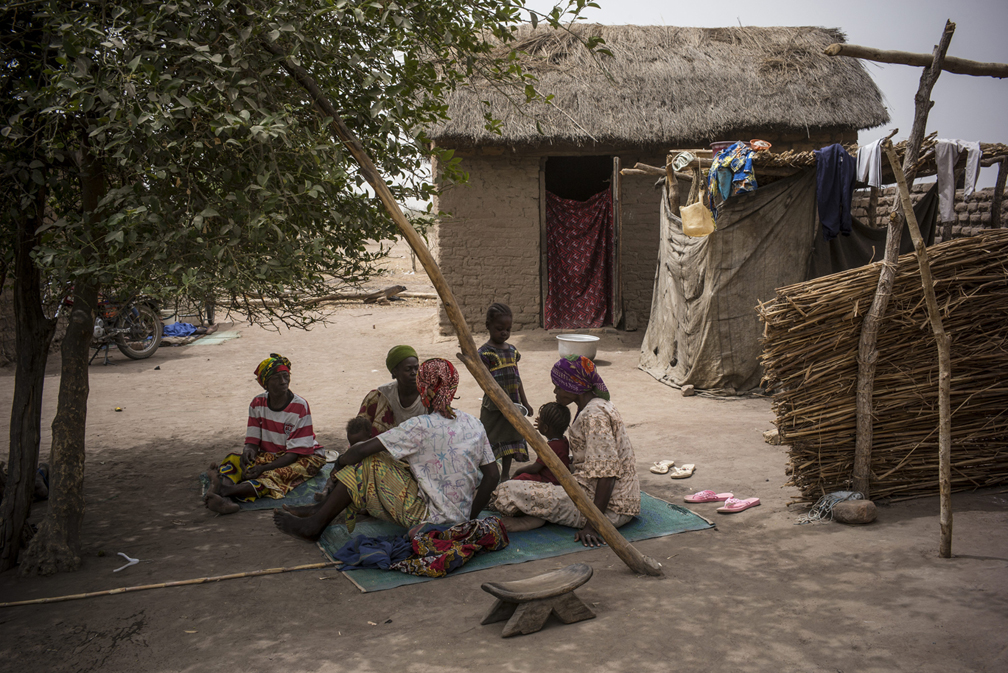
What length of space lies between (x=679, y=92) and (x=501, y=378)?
22.7 ft

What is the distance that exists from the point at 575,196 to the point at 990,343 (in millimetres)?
10266

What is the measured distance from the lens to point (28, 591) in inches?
135

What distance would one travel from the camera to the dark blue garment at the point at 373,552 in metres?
3.57

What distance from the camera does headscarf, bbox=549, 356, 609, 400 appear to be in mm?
3881

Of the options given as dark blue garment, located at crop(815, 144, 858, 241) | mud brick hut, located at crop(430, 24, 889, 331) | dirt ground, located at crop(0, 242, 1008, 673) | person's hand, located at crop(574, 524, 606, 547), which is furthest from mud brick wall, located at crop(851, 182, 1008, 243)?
person's hand, located at crop(574, 524, 606, 547)

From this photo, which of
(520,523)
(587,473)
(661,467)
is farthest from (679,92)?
(520,523)

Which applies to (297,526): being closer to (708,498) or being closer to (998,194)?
(708,498)

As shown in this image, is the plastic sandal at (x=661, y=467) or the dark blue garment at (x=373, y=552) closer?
the dark blue garment at (x=373, y=552)

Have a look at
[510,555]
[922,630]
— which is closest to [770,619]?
[922,630]

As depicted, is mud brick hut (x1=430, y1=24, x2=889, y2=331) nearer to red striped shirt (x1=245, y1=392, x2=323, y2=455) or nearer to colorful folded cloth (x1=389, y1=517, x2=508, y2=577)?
red striped shirt (x1=245, y1=392, x2=323, y2=455)

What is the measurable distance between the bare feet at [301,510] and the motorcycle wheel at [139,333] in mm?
6640

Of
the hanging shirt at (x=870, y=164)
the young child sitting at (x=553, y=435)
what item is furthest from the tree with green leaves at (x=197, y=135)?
the hanging shirt at (x=870, y=164)

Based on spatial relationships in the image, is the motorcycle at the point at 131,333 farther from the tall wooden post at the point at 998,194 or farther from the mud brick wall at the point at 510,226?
the tall wooden post at the point at 998,194

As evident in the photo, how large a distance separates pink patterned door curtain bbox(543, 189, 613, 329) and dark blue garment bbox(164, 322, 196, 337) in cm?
605
